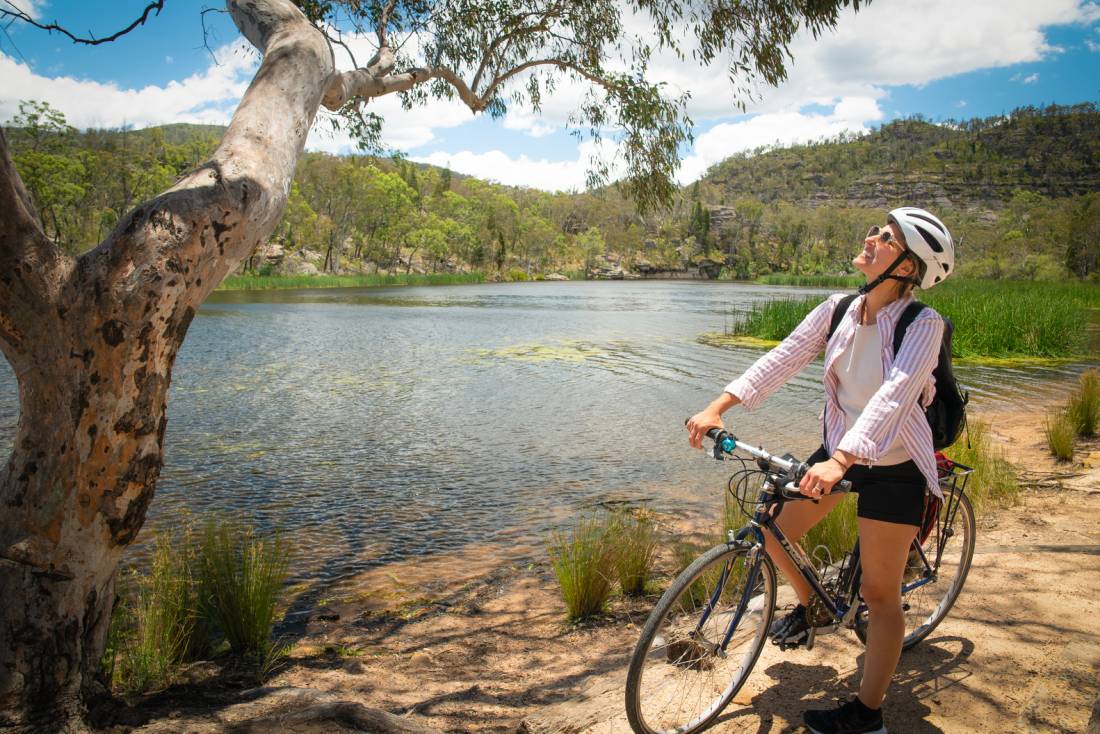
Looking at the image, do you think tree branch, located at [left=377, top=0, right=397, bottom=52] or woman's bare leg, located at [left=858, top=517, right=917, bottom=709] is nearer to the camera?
woman's bare leg, located at [left=858, top=517, right=917, bottom=709]

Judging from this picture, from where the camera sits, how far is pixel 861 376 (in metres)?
2.33

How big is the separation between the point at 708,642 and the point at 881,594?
2.08 feet

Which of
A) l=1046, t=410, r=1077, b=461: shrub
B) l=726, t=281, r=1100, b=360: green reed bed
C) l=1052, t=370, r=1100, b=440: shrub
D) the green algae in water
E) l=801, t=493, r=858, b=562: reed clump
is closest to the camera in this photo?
l=801, t=493, r=858, b=562: reed clump

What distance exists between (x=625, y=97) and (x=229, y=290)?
4498 cm

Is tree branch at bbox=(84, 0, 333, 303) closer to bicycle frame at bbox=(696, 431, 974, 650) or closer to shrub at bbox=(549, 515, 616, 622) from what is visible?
bicycle frame at bbox=(696, 431, 974, 650)

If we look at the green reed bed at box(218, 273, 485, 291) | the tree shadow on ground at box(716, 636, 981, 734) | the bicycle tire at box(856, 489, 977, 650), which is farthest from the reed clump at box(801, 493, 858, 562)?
the green reed bed at box(218, 273, 485, 291)

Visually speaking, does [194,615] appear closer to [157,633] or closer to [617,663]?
[157,633]

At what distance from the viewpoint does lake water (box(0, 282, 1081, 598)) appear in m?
6.22

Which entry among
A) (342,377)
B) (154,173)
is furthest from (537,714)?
(154,173)

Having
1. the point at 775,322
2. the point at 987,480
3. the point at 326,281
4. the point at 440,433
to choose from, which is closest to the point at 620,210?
the point at 326,281

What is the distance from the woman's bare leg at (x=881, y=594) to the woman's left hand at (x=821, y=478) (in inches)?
13.4

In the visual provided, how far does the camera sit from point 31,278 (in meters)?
2.29

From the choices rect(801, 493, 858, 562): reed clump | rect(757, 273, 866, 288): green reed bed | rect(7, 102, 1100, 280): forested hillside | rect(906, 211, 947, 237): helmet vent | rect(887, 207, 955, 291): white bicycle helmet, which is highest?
rect(7, 102, 1100, 280): forested hillside

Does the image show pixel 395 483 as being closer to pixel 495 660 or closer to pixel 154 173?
pixel 495 660
